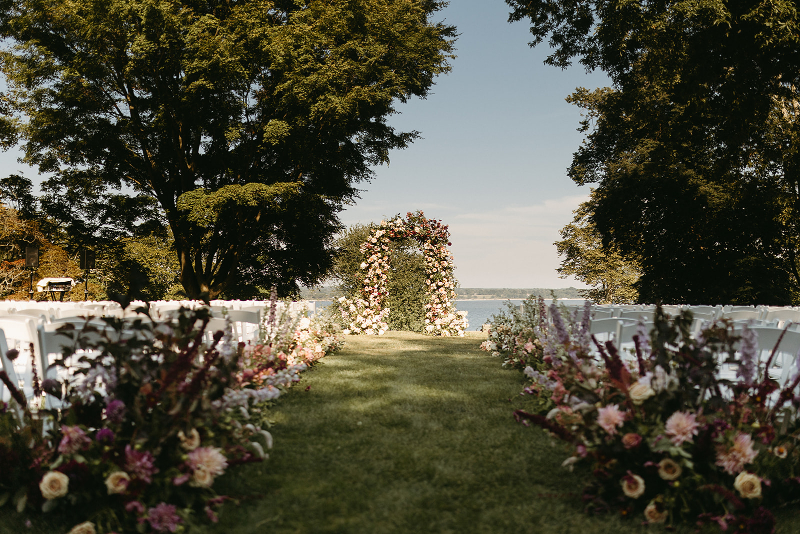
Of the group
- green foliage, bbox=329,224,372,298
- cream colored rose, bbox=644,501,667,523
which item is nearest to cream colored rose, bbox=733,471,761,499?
cream colored rose, bbox=644,501,667,523

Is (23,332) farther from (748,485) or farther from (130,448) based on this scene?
(748,485)

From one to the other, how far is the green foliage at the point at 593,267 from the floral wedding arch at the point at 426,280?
20360 mm

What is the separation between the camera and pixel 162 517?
8.09 feet

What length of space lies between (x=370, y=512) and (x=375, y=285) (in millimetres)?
11335

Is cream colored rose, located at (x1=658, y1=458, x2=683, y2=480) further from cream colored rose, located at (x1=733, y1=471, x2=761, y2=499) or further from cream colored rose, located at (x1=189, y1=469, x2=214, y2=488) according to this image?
cream colored rose, located at (x1=189, y1=469, x2=214, y2=488)

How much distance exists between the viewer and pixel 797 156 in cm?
1516

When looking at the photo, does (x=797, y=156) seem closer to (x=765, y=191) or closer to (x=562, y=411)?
(x=765, y=191)

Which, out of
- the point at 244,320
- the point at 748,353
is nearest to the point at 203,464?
the point at 748,353

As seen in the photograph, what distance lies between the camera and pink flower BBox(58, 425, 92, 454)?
8.52 feet

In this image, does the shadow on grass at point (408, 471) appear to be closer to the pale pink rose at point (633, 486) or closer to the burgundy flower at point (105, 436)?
the pale pink rose at point (633, 486)

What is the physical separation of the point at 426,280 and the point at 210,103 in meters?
8.99

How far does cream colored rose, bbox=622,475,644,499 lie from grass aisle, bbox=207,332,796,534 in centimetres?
16

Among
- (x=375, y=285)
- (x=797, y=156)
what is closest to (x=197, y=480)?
(x=375, y=285)

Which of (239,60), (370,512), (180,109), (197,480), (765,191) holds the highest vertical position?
(239,60)
